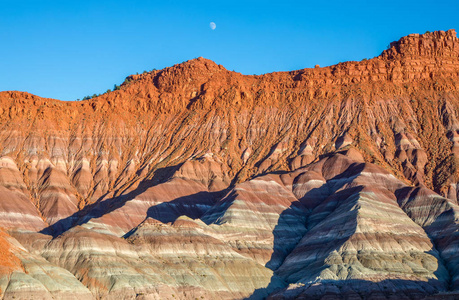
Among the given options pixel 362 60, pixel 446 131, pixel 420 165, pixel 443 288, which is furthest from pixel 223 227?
pixel 362 60

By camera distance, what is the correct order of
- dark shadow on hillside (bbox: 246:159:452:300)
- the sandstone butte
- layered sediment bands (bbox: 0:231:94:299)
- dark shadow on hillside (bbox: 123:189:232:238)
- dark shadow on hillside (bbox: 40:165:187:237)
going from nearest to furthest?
layered sediment bands (bbox: 0:231:94:299) < dark shadow on hillside (bbox: 246:159:452:300) < the sandstone butte < dark shadow on hillside (bbox: 123:189:232:238) < dark shadow on hillside (bbox: 40:165:187:237)

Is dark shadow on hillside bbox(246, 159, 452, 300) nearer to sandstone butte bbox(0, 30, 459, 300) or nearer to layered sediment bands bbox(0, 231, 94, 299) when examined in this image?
sandstone butte bbox(0, 30, 459, 300)

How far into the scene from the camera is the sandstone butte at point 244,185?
320 ft

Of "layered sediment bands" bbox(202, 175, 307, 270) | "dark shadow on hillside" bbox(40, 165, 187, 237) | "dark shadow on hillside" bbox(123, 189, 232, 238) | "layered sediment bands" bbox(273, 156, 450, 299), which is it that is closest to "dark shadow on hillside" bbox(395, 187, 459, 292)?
"layered sediment bands" bbox(273, 156, 450, 299)

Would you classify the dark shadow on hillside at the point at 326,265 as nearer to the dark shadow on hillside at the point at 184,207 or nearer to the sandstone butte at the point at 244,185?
the sandstone butte at the point at 244,185

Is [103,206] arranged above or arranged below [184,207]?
below

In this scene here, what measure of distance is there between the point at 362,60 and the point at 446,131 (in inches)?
1359

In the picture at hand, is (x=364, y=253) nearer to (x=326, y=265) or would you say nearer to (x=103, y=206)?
(x=326, y=265)

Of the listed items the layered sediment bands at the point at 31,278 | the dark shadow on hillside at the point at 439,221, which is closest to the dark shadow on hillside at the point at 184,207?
the dark shadow on hillside at the point at 439,221

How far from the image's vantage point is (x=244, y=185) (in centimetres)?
14075

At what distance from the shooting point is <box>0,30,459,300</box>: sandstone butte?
320 feet

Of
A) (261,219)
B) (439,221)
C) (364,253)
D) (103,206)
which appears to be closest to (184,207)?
(103,206)

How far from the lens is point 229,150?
168875 millimetres

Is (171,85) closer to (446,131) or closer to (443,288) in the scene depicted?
(446,131)
